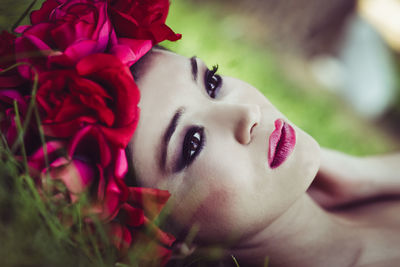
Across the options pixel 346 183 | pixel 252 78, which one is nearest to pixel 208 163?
pixel 346 183

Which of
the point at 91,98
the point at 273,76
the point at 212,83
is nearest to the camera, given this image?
the point at 91,98

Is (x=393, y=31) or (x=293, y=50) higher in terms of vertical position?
(x=393, y=31)

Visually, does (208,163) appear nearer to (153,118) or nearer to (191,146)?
(191,146)

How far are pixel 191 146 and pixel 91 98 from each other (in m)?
0.24

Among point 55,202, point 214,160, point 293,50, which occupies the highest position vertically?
→ point 214,160

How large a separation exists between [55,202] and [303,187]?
0.55 meters

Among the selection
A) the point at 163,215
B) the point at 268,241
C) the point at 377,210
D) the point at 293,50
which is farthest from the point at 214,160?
the point at 293,50

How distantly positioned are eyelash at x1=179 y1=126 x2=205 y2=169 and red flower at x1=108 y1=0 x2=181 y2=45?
242 mm

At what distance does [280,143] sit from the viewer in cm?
88

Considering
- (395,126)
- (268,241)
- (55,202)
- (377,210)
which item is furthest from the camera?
(395,126)

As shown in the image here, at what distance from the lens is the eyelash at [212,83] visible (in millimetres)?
932

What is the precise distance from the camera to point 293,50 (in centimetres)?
262

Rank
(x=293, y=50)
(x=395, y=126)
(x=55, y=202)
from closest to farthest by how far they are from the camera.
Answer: (x=55, y=202) < (x=395, y=126) < (x=293, y=50)

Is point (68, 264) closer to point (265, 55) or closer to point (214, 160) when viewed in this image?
point (214, 160)
